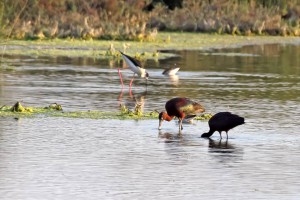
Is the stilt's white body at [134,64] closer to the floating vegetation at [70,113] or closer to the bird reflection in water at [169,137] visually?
the floating vegetation at [70,113]

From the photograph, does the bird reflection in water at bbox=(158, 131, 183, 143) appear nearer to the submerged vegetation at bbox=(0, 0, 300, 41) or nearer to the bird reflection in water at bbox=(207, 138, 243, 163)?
the bird reflection in water at bbox=(207, 138, 243, 163)

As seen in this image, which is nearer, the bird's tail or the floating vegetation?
the bird's tail

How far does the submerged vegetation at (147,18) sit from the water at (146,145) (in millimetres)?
15720

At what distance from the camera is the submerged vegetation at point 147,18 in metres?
44.3

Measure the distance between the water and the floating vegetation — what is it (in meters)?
0.45

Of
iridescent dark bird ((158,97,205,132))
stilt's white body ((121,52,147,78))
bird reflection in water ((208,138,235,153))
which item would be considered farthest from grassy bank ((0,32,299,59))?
bird reflection in water ((208,138,235,153))

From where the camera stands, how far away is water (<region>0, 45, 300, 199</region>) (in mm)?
12344

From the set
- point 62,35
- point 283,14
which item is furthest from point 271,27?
point 62,35

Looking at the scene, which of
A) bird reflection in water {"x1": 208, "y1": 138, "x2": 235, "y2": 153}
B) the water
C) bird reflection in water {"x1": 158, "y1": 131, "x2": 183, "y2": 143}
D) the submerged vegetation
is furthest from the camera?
the submerged vegetation

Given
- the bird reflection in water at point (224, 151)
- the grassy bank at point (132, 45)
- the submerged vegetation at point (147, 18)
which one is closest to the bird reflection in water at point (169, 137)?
the bird reflection in water at point (224, 151)

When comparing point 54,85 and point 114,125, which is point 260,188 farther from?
point 54,85

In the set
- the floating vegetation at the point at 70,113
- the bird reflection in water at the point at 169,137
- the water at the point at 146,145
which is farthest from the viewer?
the floating vegetation at the point at 70,113

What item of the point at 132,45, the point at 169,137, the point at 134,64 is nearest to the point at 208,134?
the point at 169,137

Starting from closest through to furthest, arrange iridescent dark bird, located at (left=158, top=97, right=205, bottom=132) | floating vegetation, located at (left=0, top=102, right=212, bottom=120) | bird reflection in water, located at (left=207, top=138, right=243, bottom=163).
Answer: bird reflection in water, located at (left=207, top=138, right=243, bottom=163), iridescent dark bird, located at (left=158, top=97, right=205, bottom=132), floating vegetation, located at (left=0, top=102, right=212, bottom=120)
